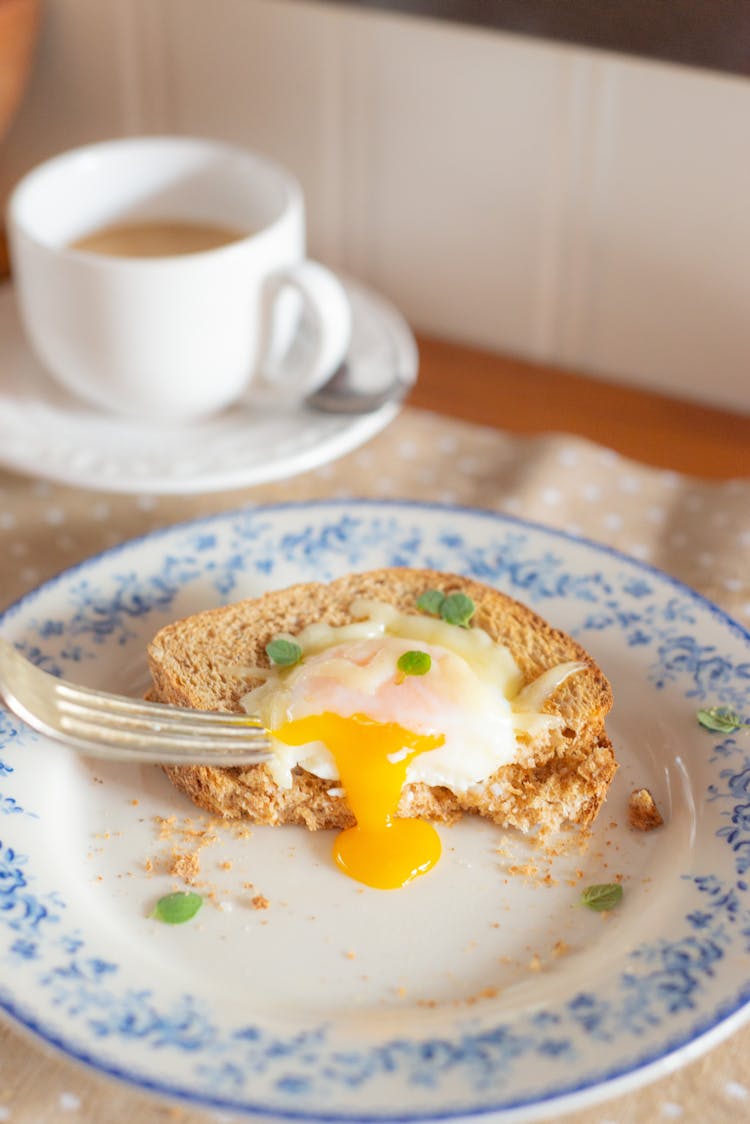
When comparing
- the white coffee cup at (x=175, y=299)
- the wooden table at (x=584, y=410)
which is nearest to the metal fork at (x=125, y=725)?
the white coffee cup at (x=175, y=299)

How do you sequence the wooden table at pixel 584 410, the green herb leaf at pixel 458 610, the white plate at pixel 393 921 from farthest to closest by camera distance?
the wooden table at pixel 584 410, the green herb leaf at pixel 458 610, the white plate at pixel 393 921

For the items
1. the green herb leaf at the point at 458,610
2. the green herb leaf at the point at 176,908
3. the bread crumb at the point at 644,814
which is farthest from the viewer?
the green herb leaf at the point at 458,610

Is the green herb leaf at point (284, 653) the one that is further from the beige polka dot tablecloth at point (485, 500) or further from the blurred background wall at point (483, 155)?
the blurred background wall at point (483, 155)

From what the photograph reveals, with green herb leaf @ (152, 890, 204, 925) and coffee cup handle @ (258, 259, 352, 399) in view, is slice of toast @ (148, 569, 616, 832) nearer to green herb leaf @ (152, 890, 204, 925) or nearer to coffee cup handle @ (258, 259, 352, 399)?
green herb leaf @ (152, 890, 204, 925)

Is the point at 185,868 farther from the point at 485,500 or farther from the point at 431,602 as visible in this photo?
the point at 485,500

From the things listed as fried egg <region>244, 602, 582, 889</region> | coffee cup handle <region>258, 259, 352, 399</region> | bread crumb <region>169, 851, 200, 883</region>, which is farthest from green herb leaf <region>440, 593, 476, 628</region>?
coffee cup handle <region>258, 259, 352, 399</region>

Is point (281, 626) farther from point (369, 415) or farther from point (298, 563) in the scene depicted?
point (369, 415)
